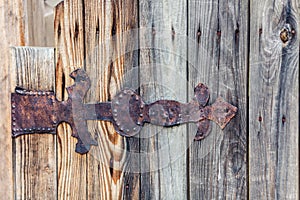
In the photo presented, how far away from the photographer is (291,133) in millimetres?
1295

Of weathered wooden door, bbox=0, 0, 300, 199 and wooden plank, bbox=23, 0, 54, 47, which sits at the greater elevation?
wooden plank, bbox=23, 0, 54, 47

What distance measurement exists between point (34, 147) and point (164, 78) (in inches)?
16.2

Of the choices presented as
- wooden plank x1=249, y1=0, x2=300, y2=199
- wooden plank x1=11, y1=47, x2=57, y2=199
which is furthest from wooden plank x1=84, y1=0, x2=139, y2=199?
wooden plank x1=249, y1=0, x2=300, y2=199

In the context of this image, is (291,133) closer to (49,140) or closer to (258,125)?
(258,125)

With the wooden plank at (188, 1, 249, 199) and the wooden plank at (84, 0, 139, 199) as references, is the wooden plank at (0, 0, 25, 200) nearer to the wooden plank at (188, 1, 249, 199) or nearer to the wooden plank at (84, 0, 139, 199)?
the wooden plank at (84, 0, 139, 199)

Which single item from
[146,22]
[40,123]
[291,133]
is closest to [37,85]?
[40,123]

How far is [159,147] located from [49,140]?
1.02 feet

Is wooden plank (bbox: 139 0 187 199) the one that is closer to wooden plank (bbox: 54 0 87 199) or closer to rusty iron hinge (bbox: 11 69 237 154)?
rusty iron hinge (bbox: 11 69 237 154)

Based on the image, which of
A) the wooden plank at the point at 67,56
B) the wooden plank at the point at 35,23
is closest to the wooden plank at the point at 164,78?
the wooden plank at the point at 67,56

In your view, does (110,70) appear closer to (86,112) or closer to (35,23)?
(86,112)

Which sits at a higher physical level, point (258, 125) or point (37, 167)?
point (258, 125)

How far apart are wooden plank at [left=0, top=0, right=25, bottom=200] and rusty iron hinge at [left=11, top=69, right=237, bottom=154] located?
23 millimetres

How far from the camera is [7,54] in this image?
4.39ft

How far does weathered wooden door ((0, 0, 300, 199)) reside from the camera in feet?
4.27
